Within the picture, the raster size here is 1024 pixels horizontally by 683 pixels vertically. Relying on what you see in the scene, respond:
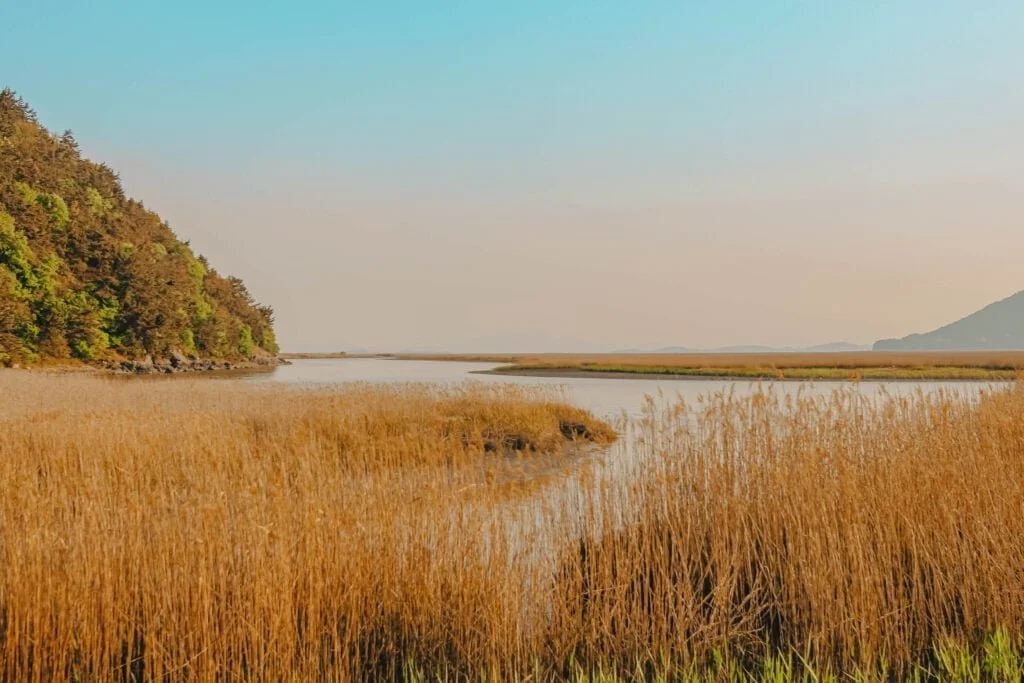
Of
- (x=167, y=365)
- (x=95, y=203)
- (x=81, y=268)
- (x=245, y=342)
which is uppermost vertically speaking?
(x=95, y=203)

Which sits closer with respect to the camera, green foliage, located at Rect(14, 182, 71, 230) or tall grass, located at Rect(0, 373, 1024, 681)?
tall grass, located at Rect(0, 373, 1024, 681)

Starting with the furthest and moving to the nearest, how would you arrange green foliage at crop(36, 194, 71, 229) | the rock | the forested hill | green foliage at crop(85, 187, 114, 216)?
green foliage at crop(85, 187, 114, 216) < green foliage at crop(36, 194, 71, 229) < the forested hill < the rock

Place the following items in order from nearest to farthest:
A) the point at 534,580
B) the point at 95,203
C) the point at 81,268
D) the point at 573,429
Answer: the point at 534,580 → the point at 573,429 → the point at 81,268 → the point at 95,203

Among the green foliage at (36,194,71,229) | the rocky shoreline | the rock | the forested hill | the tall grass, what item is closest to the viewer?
the tall grass

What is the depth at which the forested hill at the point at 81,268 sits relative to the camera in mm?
40188

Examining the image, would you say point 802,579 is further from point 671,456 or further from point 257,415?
point 257,415

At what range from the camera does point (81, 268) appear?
157ft

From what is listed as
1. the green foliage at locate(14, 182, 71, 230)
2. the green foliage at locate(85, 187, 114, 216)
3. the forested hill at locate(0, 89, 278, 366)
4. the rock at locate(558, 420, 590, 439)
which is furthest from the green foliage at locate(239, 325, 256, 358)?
the rock at locate(558, 420, 590, 439)

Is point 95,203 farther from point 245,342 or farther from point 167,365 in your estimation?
point 245,342

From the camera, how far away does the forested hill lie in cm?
4019

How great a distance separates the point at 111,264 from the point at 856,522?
54110 mm

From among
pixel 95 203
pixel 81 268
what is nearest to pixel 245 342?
pixel 95 203

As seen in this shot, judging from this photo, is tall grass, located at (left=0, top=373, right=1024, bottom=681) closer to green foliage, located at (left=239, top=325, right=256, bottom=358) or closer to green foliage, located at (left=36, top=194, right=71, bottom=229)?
green foliage, located at (left=36, top=194, right=71, bottom=229)

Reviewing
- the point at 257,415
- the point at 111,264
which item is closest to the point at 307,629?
the point at 257,415
